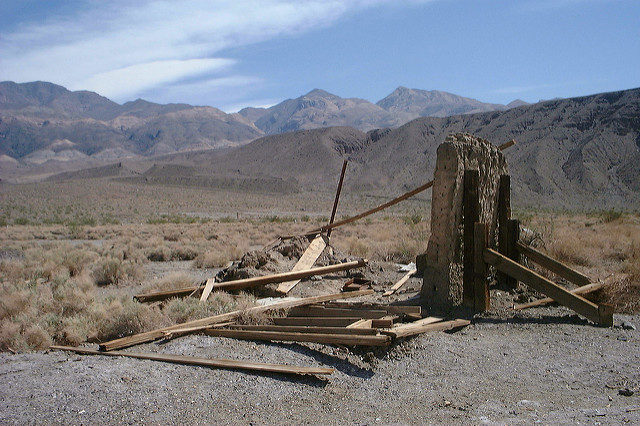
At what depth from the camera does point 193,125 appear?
184 m

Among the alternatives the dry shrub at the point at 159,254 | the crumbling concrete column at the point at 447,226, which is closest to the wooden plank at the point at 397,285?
the crumbling concrete column at the point at 447,226

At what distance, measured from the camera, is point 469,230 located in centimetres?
764

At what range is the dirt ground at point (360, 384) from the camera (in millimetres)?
4562

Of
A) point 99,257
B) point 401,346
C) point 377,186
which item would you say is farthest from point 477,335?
point 377,186

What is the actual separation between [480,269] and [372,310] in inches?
65.4

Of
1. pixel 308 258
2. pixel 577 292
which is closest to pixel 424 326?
pixel 577 292

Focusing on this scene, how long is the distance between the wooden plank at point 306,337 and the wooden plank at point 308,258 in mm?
2423

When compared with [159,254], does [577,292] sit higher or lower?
higher

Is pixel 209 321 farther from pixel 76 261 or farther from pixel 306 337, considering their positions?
pixel 76 261

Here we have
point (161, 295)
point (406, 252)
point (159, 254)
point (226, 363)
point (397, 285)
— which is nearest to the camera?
point (226, 363)

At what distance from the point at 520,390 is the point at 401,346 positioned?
1428mm

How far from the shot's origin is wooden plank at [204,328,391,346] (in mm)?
5730

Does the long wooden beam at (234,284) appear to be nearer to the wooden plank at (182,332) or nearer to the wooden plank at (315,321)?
the wooden plank at (315,321)

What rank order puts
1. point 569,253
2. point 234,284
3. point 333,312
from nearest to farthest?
point 333,312 < point 234,284 < point 569,253
